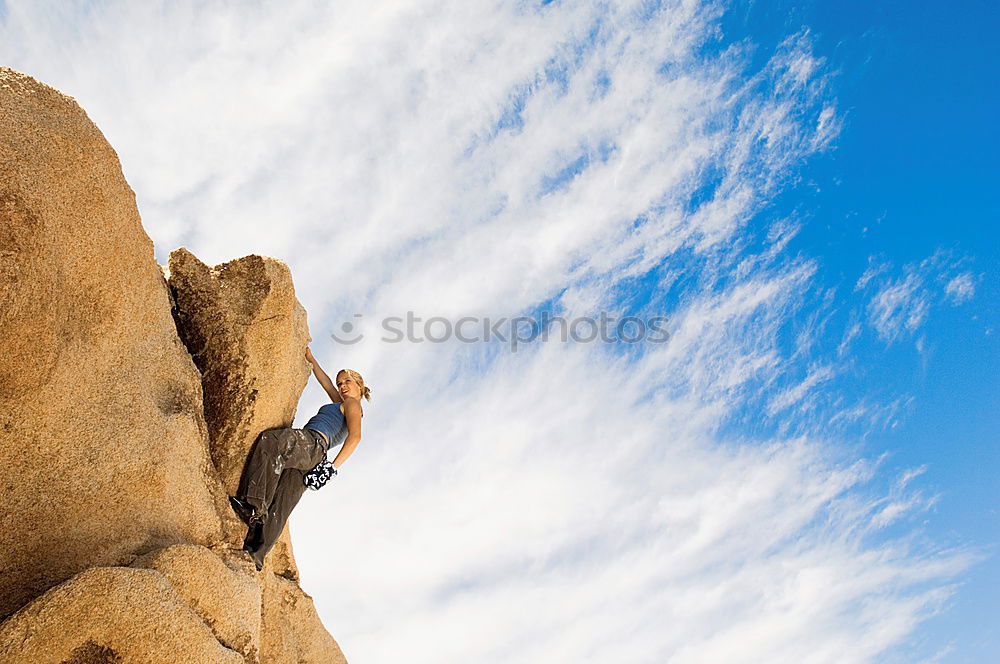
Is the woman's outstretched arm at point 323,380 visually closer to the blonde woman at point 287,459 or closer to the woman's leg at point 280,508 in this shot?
the blonde woman at point 287,459

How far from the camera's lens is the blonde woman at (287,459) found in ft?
30.7

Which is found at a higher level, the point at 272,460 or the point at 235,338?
the point at 235,338

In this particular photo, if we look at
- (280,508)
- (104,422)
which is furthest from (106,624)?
(280,508)

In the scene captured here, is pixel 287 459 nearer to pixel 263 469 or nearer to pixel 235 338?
pixel 263 469

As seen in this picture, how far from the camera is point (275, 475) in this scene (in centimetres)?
955

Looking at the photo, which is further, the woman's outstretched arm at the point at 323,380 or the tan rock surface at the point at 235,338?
the woman's outstretched arm at the point at 323,380

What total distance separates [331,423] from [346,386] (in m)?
0.51

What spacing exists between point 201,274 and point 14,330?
3.31 metres

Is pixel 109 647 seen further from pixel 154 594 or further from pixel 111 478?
pixel 111 478

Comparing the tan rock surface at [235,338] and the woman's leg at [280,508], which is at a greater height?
the tan rock surface at [235,338]

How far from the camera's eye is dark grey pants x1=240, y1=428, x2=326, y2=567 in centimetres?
938

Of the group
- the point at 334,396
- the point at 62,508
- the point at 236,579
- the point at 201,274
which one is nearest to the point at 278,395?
the point at 334,396

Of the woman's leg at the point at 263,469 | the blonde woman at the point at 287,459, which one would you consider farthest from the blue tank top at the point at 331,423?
the woman's leg at the point at 263,469

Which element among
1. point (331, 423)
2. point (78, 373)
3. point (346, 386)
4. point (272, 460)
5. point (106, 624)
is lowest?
point (106, 624)
